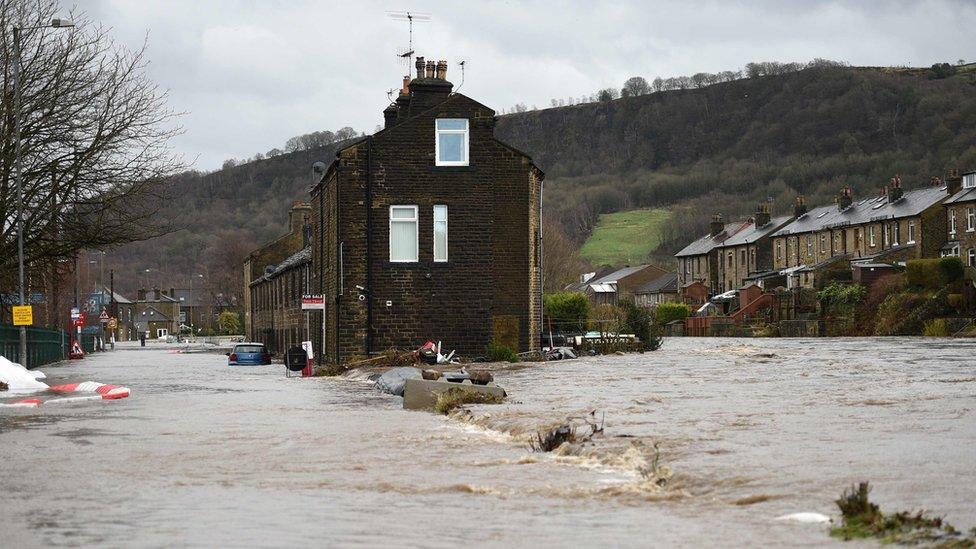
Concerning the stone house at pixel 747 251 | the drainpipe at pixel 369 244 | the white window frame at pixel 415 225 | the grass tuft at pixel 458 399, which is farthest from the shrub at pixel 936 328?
the grass tuft at pixel 458 399

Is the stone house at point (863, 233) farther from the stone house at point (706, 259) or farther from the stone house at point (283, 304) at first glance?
the stone house at point (283, 304)

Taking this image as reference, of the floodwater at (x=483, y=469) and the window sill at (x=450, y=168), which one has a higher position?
the window sill at (x=450, y=168)

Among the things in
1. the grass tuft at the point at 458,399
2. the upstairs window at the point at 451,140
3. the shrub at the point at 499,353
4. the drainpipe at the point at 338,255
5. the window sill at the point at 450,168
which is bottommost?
the grass tuft at the point at 458,399

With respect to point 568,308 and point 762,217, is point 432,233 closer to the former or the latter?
point 568,308

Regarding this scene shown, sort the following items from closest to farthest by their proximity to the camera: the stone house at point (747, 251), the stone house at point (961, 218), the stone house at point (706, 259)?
the stone house at point (961, 218) < the stone house at point (747, 251) < the stone house at point (706, 259)

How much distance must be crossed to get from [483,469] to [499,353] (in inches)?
1047

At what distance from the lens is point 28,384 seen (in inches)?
1160

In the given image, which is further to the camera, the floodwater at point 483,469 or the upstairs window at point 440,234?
the upstairs window at point 440,234

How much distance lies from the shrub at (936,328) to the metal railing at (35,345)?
42.7 metres

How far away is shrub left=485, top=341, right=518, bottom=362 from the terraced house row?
1992 inches

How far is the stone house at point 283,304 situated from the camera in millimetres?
53719

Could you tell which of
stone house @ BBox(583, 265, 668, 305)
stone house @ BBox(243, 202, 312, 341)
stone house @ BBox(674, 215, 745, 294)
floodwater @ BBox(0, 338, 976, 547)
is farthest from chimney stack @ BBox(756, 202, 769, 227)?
floodwater @ BBox(0, 338, 976, 547)

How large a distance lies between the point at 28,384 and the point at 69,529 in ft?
70.6


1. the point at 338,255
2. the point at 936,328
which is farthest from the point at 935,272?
the point at 338,255
